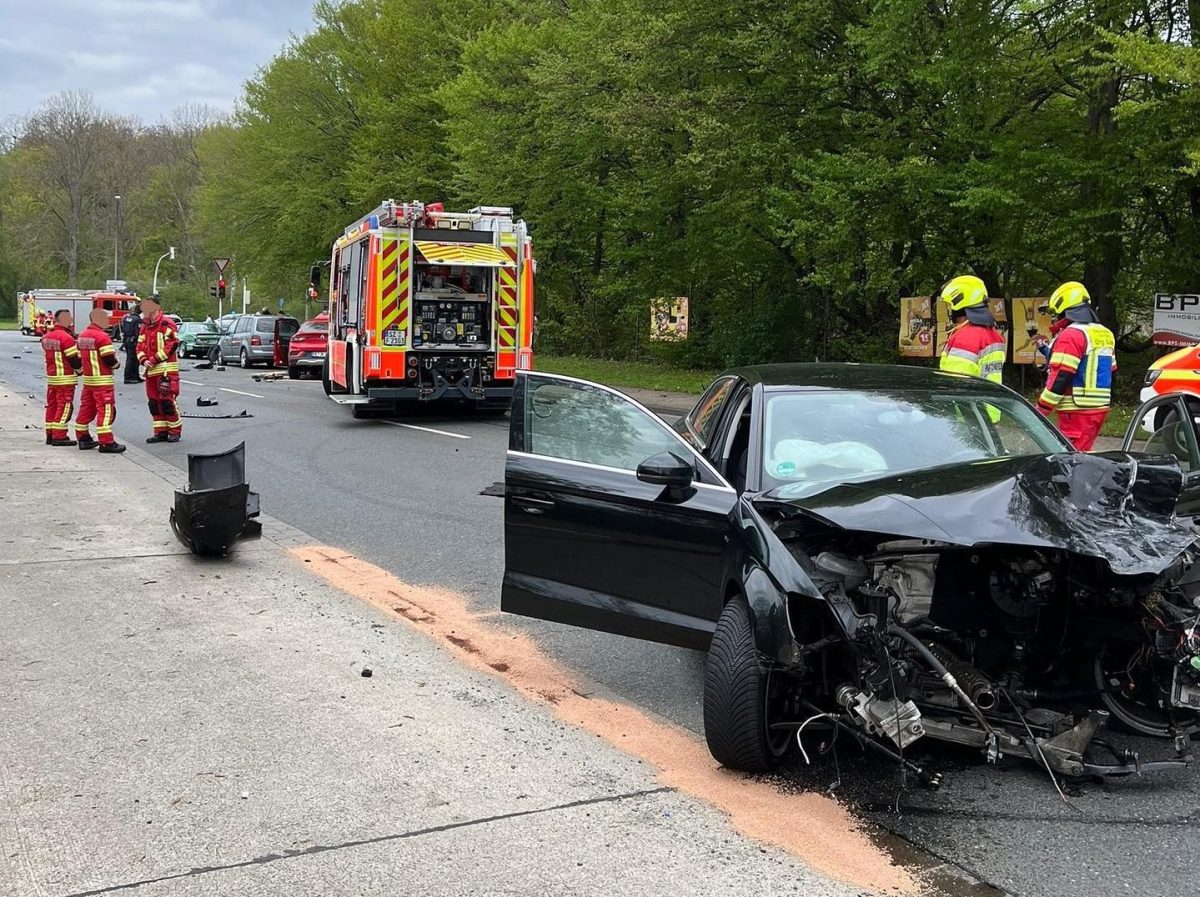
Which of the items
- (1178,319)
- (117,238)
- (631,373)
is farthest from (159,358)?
(117,238)

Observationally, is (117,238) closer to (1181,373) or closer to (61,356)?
(61,356)

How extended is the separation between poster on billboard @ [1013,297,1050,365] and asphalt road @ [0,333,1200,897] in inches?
391

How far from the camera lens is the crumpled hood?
135 inches

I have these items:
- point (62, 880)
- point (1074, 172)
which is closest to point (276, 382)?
point (1074, 172)

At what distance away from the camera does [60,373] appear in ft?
42.9

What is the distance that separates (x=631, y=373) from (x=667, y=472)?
24470 millimetres

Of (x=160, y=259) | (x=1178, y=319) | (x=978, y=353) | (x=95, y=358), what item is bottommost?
(x=95, y=358)

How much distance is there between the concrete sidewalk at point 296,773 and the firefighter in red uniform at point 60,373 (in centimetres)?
735

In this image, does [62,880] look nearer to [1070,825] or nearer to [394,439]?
[1070,825]

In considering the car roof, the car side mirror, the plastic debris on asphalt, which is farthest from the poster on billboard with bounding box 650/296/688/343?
the car side mirror

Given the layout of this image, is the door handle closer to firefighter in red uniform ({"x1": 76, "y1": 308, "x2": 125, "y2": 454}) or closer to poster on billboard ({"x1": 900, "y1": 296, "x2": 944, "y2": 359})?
firefighter in red uniform ({"x1": 76, "y1": 308, "x2": 125, "y2": 454})

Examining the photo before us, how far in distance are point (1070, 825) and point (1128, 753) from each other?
345 millimetres

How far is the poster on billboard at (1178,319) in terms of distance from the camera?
17.0 metres

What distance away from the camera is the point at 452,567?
734cm
